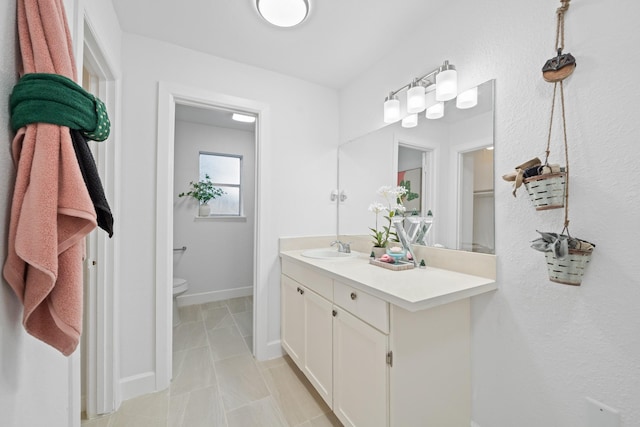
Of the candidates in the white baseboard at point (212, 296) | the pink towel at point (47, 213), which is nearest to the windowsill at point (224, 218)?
the white baseboard at point (212, 296)

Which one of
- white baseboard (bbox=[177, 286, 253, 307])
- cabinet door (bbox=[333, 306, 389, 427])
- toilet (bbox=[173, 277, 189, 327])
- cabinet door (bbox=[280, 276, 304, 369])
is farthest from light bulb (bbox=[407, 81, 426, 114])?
white baseboard (bbox=[177, 286, 253, 307])

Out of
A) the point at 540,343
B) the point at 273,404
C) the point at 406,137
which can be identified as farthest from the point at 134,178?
the point at 540,343

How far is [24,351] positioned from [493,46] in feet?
6.68

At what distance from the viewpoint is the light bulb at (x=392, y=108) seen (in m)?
1.70

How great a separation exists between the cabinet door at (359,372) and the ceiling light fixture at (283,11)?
1688 mm

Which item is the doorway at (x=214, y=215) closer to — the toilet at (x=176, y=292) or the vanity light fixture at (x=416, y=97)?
the toilet at (x=176, y=292)

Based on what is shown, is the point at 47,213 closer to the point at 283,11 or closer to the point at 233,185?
the point at 283,11

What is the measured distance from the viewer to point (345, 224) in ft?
7.39

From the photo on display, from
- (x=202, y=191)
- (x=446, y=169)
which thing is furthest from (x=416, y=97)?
(x=202, y=191)

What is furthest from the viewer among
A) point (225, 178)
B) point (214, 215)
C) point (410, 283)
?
point (225, 178)

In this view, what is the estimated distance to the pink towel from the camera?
0.50 meters

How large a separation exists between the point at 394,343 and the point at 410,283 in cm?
27

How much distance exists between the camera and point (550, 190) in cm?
94

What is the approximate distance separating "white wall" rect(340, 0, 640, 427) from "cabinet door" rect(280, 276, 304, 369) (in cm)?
102
